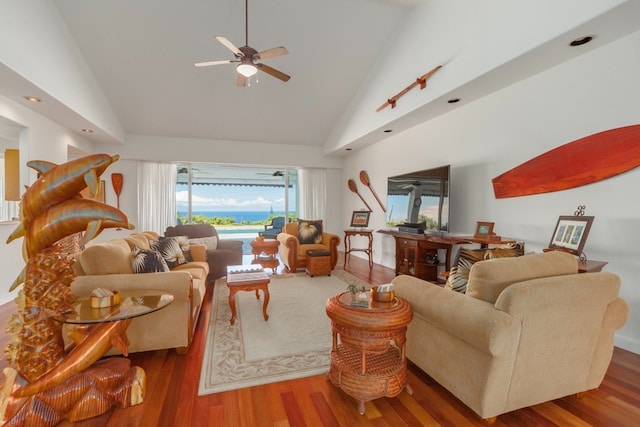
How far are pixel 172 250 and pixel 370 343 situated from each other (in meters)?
2.81

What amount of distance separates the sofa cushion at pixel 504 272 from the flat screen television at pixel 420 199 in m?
2.26

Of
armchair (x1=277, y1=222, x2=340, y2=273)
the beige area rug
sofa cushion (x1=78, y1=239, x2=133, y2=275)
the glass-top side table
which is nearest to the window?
armchair (x1=277, y1=222, x2=340, y2=273)

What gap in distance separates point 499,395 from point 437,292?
0.58 meters

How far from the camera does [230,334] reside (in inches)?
106

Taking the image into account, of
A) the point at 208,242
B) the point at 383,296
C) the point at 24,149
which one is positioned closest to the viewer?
the point at 383,296

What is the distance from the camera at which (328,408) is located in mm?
1730

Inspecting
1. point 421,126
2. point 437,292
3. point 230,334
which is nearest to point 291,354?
point 230,334

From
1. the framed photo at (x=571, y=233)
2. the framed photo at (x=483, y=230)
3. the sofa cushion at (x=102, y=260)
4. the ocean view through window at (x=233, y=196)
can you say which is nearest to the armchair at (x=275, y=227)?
the ocean view through window at (x=233, y=196)

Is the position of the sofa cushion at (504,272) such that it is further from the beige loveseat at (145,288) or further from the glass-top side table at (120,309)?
the beige loveseat at (145,288)

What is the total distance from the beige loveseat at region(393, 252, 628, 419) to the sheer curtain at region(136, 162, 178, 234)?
6127 mm

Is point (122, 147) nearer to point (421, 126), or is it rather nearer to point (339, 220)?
point (339, 220)

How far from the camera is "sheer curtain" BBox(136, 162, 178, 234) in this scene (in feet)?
20.6

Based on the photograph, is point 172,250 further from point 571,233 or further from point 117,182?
point 571,233

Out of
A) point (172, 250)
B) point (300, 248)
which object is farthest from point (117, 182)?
point (300, 248)
